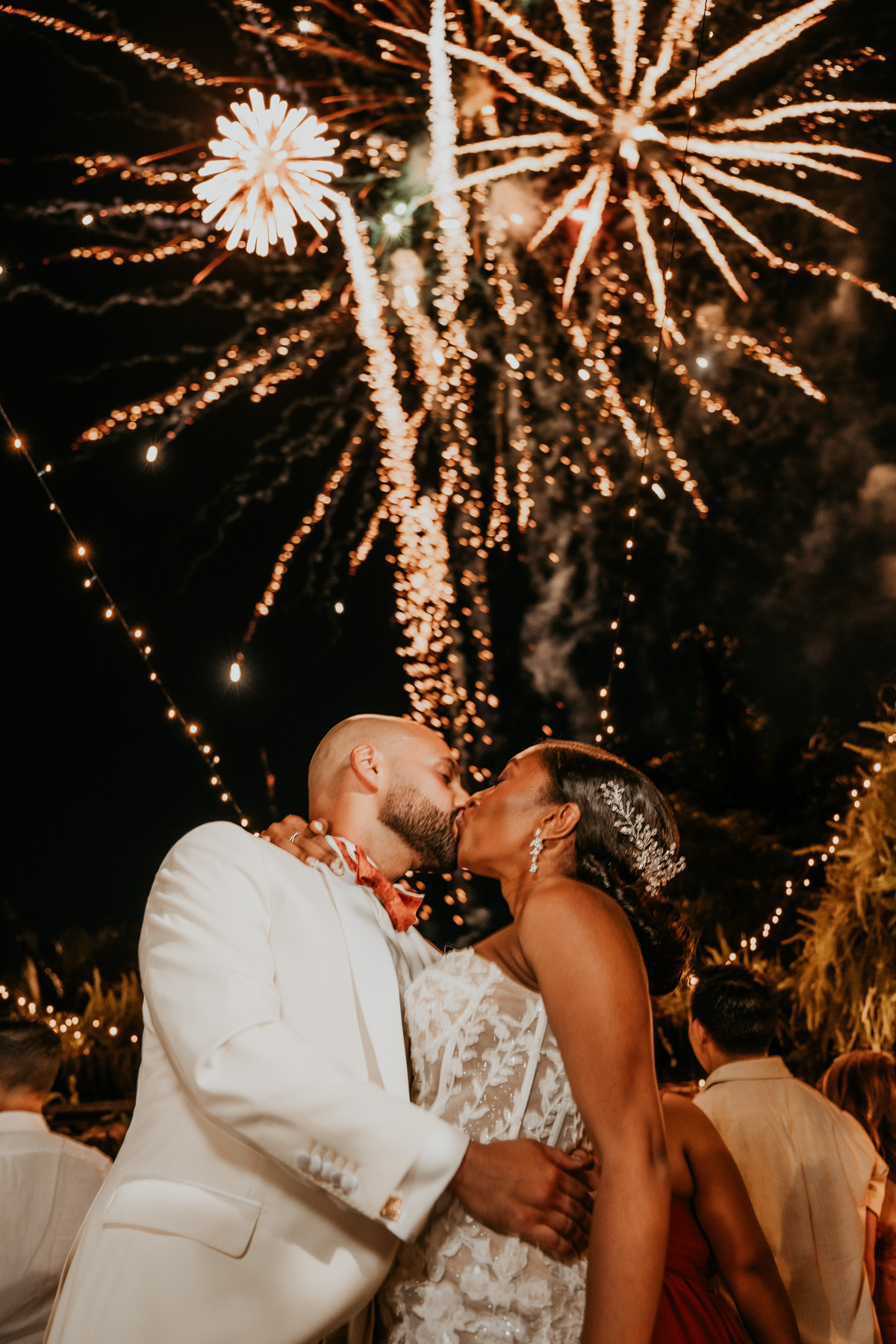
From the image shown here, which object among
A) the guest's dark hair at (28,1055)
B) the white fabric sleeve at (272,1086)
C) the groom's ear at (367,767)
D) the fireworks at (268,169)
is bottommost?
the guest's dark hair at (28,1055)

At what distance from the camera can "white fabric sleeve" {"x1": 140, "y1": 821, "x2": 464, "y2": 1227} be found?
5.14 ft

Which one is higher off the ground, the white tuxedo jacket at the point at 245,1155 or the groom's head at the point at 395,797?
the groom's head at the point at 395,797

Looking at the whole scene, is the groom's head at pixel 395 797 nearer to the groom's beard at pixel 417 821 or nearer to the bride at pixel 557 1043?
the groom's beard at pixel 417 821

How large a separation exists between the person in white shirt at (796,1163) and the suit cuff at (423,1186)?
6.42 ft

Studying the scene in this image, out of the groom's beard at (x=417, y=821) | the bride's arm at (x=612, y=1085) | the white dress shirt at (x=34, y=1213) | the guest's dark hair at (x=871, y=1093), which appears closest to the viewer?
the bride's arm at (x=612, y=1085)

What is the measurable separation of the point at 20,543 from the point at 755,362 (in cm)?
1034

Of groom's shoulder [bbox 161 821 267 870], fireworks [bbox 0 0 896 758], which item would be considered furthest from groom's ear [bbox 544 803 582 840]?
fireworks [bbox 0 0 896 758]

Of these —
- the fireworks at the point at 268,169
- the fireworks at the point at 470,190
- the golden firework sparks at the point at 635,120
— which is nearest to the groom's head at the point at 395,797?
the fireworks at the point at 470,190

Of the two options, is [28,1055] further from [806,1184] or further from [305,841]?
[806,1184]

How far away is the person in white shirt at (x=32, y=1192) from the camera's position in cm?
284

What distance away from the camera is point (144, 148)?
6699 mm

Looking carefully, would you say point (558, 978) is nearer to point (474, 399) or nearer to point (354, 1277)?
point (354, 1277)

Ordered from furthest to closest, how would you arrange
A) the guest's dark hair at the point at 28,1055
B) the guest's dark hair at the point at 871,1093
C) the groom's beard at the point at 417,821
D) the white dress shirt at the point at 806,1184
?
1. the guest's dark hair at the point at 871,1093
2. the guest's dark hair at the point at 28,1055
3. the white dress shirt at the point at 806,1184
4. the groom's beard at the point at 417,821

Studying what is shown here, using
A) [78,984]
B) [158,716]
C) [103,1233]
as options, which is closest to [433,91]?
[103,1233]
